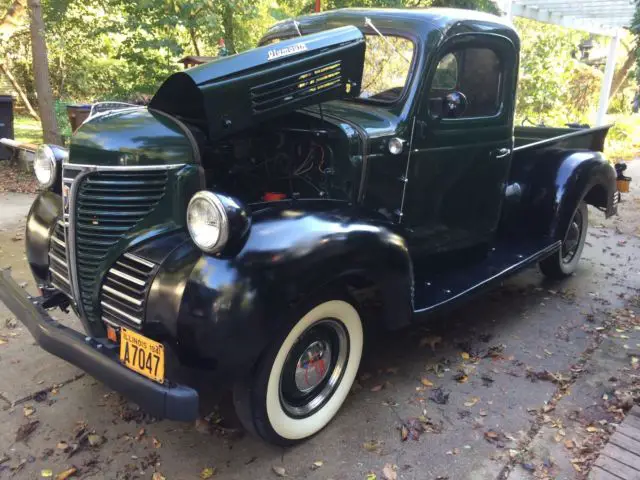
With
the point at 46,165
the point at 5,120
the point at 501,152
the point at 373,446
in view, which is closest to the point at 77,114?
the point at 5,120

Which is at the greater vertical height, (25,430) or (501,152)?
(501,152)

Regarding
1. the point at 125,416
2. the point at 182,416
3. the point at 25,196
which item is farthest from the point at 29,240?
the point at 25,196

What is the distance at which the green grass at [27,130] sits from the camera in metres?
11.3

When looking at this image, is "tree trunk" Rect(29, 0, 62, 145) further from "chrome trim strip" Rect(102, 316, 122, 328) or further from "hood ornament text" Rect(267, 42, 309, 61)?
"chrome trim strip" Rect(102, 316, 122, 328)

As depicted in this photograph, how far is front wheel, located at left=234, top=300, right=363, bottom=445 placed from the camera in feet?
7.98

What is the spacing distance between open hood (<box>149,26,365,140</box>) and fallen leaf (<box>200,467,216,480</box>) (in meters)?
1.61

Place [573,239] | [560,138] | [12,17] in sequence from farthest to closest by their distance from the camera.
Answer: [12,17], [573,239], [560,138]

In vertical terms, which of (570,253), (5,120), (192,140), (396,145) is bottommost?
(570,253)

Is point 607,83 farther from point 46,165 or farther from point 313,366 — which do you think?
point 46,165

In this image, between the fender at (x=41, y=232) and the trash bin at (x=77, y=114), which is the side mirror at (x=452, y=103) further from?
the trash bin at (x=77, y=114)

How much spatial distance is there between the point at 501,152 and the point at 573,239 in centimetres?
190

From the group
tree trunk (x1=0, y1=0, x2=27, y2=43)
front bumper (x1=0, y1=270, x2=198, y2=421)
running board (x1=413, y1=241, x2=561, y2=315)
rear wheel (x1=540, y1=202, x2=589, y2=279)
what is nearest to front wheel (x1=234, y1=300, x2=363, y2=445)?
front bumper (x1=0, y1=270, x2=198, y2=421)

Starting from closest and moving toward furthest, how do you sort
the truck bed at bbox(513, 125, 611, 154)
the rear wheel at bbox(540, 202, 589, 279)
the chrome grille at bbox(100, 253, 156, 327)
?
1. the chrome grille at bbox(100, 253, 156, 327)
2. the truck bed at bbox(513, 125, 611, 154)
3. the rear wheel at bbox(540, 202, 589, 279)

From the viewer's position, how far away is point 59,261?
9.32 feet
